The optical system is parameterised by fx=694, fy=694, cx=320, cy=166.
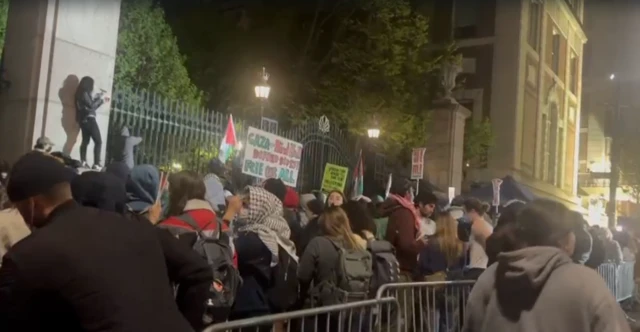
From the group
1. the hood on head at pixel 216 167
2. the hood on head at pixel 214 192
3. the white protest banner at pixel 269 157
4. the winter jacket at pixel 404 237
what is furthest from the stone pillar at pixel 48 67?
the winter jacket at pixel 404 237

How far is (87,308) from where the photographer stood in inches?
89.0

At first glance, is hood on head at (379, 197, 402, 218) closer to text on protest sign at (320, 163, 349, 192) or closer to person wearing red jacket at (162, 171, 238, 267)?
text on protest sign at (320, 163, 349, 192)

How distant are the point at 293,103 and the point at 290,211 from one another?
1373 centimetres

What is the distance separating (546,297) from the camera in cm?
319

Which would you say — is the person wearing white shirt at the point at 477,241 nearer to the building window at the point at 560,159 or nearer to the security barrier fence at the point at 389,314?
the security barrier fence at the point at 389,314

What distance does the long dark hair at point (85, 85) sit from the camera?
835 cm

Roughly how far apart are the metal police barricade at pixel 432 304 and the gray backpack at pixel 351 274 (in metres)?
0.23

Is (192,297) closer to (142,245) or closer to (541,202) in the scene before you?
(142,245)

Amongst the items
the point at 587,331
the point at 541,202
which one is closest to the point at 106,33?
the point at 541,202

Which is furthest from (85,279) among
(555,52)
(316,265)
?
(555,52)

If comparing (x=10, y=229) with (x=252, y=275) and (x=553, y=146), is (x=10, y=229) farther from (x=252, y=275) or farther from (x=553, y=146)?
(x=553, y=146)

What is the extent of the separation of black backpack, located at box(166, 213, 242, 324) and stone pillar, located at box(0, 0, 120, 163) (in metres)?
4.23

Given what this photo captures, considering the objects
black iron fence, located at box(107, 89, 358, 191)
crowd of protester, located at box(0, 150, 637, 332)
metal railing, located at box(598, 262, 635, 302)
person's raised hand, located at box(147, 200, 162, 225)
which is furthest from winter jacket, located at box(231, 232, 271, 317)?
metal railing, located at box(598, 262, 635, 302)

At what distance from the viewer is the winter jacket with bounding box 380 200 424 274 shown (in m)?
7.66
